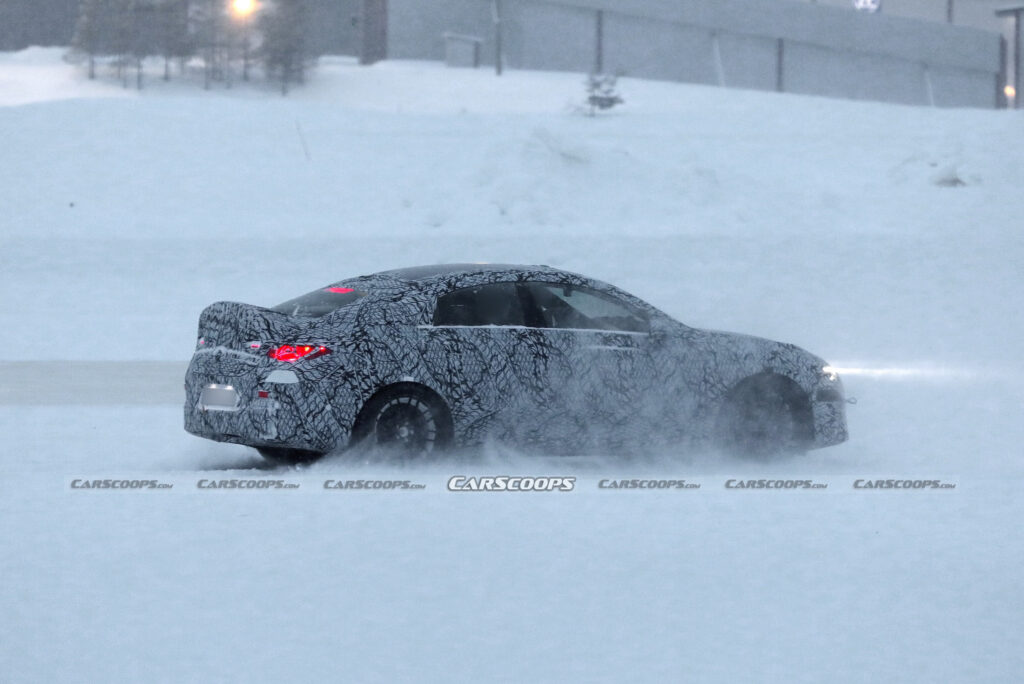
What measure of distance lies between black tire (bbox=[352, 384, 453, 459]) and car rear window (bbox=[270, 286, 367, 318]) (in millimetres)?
761

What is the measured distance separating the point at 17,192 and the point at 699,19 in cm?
3801

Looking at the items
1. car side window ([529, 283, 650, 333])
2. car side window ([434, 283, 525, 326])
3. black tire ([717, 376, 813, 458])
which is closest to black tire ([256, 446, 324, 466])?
car side window ([434, 283, 525, 326])

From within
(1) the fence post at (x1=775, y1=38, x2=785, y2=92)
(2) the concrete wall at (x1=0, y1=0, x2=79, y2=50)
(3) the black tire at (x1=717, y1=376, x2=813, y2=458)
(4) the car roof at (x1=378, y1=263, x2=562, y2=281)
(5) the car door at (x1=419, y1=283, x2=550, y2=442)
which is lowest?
(3) the black tire at (x1=717, y1=376, x2=813, y2=458)

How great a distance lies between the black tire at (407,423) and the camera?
9.08 meters

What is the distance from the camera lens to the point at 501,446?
9367 millimetres

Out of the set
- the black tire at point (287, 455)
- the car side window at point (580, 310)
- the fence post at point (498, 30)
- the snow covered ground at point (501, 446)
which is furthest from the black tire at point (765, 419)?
the fence post at point (498, 30)

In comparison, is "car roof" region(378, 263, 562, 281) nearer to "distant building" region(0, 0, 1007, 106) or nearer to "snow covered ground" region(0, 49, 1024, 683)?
"snow covered ground" region(0, 49, 1024, 683)

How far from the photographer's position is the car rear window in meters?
9.44

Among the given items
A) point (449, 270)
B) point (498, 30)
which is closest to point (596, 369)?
point (449, 270)

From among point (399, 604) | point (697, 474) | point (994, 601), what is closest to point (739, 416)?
point (697, 474)

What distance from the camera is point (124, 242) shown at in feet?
82.5

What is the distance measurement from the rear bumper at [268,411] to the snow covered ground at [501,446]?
356mm

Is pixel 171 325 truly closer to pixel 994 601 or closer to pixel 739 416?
pixel 739 416

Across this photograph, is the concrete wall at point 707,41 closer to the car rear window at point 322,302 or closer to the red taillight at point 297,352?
the car rear window at point 322,302
